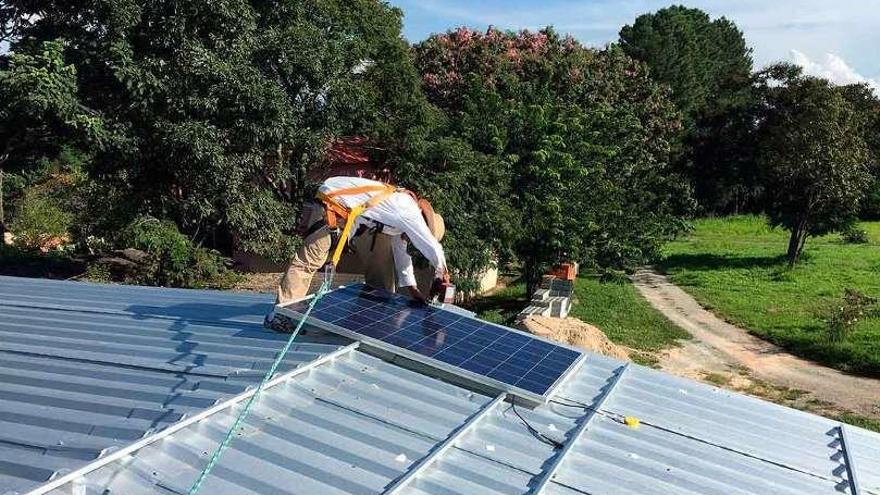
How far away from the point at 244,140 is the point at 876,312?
1569 centimetres

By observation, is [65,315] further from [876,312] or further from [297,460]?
[876,312]

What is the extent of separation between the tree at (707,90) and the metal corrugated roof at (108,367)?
30.0 meters

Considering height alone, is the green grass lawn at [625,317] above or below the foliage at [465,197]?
below

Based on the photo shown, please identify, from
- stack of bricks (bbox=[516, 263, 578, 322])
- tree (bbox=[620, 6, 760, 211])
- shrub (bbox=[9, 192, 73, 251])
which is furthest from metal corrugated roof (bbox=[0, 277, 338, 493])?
tree (bbox=[620, 6, 760, 211])

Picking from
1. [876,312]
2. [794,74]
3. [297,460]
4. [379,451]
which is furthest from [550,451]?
[794,74]

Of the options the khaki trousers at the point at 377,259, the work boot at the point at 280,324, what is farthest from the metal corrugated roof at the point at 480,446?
the khaki trousers at the point at 377,259

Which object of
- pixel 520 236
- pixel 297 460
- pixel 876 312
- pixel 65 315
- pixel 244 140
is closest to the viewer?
pixel 297 460

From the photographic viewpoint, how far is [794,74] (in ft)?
94.8

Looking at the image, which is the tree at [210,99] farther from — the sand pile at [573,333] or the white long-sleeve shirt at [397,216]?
the white long-sleeve shirt at [397,216]

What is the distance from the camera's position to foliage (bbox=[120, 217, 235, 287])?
1529 centimetres

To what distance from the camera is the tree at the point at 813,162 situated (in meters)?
25.0

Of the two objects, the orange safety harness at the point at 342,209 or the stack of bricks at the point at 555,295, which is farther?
Answer: the stack of bricks at the point at 555,295

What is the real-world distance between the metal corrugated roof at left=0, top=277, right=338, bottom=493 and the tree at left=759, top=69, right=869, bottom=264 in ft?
76.2

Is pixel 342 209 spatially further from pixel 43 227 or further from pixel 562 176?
pixel 43 227
